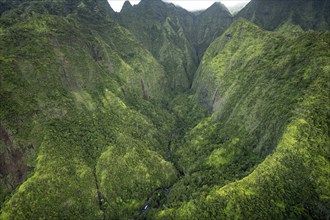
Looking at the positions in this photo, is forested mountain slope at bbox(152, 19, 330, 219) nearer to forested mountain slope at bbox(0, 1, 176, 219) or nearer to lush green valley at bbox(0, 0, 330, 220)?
lush green valley at bbox(0, 0, 330, 220)

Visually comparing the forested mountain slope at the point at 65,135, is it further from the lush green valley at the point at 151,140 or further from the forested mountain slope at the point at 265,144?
the forested mountain slope at the point at 265,144

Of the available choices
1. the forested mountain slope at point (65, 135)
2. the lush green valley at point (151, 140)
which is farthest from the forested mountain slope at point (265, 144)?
the forested mountain slope at point (65, 135)

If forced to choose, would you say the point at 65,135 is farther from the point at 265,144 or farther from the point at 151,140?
the point at 265,144

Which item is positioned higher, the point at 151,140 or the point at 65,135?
the point at 65,135

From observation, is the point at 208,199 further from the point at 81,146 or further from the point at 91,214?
the point at 81,146

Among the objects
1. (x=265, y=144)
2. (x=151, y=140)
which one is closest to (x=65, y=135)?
(x=151, y=140)

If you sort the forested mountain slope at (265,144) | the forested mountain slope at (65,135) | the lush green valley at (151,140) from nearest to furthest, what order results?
the forested mountain slope at (265,144) < the lush green valley at (151,140) < the forested mountain slope at (65,135)

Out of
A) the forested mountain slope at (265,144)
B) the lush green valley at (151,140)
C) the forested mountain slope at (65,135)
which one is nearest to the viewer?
the forested mountain slope at (265,144)

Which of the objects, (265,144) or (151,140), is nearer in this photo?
(265,144)

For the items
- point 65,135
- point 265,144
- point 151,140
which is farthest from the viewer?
point 151,140

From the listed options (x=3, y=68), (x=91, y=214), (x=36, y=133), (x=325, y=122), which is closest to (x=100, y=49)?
(x=3, y=68)
